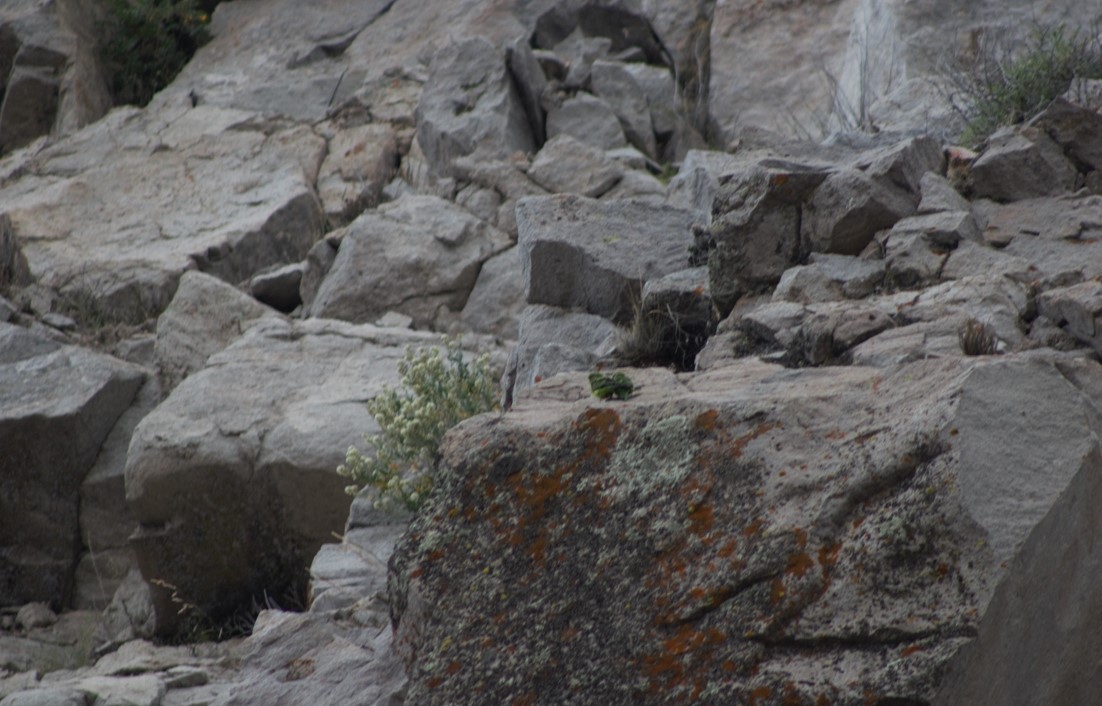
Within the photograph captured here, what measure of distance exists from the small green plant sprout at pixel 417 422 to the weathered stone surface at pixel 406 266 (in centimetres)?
431

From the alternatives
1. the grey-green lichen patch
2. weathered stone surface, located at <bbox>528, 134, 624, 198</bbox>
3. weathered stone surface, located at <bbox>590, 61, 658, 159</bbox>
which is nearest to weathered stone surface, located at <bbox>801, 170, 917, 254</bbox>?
the grey-green lichen patch

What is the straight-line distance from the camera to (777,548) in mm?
3037

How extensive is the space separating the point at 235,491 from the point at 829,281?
442cm

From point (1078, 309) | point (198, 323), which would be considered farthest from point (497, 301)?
point (1078, 309)

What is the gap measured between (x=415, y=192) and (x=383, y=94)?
2.67 m

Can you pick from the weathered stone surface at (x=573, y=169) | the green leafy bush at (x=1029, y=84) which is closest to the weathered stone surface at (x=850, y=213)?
the green leafy bush at (x=1029, y=84)

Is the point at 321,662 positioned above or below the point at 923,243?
below

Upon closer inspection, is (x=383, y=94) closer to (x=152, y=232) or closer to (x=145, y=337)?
(x=152, y=232)

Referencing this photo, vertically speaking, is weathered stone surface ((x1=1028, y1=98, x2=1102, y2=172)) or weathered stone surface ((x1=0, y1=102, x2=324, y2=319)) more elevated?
weathered stone surface ((x1=1028, y1=98, x2=1102, y2=172))

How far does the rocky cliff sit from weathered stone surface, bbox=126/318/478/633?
0.03m

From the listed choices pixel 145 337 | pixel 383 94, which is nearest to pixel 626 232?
pixel 145 337

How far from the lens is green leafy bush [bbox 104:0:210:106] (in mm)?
16000

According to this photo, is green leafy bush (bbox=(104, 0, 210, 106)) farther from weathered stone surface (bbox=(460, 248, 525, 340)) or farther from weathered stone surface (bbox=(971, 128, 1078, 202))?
weathered stone surface (bbox=(971, 128, 1078, 202))

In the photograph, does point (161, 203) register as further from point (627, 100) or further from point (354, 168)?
point (627, 100)
